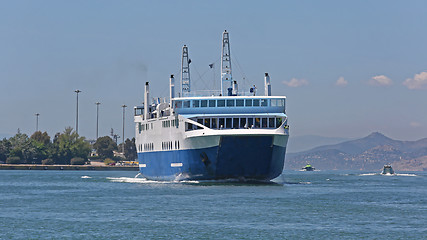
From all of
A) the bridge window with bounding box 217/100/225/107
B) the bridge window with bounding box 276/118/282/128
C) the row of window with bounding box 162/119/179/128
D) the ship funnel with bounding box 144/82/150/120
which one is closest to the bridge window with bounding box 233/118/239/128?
the bridge window with bounding box 217/100/225/107

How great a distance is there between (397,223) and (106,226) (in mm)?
21211

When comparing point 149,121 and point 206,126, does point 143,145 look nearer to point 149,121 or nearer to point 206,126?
point 149,121

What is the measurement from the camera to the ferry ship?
8925 centimetres

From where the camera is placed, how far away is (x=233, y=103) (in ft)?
311

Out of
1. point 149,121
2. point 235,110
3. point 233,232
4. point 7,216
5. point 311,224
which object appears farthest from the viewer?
point 149,121

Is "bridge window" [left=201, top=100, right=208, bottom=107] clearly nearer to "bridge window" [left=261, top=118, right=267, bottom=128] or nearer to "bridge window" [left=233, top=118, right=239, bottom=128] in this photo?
"bridge window" [left=233, top=118, right=239, bottom=128]

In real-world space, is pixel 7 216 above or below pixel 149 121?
Answer: below

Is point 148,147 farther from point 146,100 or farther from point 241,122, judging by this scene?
point 241,122

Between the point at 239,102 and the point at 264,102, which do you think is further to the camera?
the point at 264,102

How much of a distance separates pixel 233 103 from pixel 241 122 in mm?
3173

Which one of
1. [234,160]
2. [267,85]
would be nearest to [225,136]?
[234,160]

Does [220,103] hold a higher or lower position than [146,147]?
higher

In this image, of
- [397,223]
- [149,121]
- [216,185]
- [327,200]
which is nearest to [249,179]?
[216,185]

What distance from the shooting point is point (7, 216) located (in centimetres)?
6269
